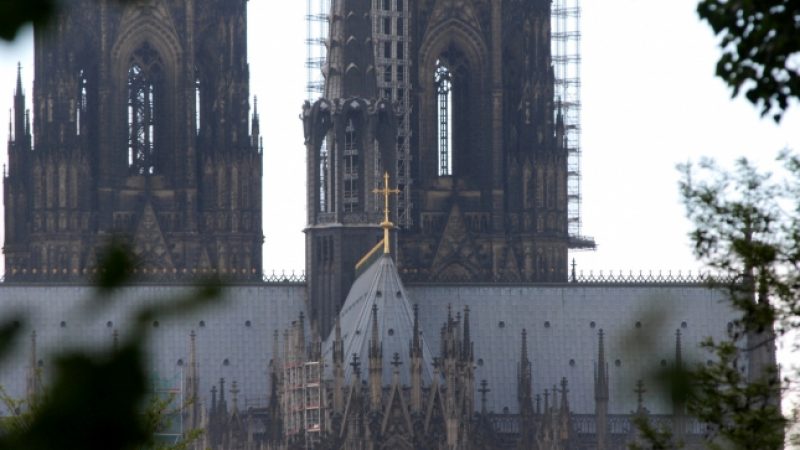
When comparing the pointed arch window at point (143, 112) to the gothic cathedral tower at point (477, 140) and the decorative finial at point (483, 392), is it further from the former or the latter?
the decorative finial at point (483, 392)

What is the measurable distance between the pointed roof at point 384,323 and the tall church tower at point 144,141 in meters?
15.2

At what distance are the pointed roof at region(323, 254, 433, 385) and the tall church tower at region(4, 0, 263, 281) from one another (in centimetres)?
1522

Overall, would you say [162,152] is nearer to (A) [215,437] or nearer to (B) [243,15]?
(B) [243,15]

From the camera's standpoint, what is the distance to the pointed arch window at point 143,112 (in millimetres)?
95875

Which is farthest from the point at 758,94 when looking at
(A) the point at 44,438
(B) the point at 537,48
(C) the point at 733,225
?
(B) the point at 537,48

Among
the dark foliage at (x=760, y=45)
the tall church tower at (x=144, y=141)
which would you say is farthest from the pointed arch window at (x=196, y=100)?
the dark foliage at (x=760, y=45)

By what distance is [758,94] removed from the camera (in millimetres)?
14953

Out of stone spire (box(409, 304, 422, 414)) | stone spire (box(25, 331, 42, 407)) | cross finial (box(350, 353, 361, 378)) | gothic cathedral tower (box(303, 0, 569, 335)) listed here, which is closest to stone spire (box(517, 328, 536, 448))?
stone spire (box(409, 304, 422, 414))

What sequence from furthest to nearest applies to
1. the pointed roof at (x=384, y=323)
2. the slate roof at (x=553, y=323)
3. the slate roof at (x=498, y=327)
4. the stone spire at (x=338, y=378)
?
1. the slate roof at (x=553, y=323)
2. the slate roof at (x=498, y=327)
3. the pointed roof at (x=384, y=323)
4. the stone spire at (x=338, y=378)

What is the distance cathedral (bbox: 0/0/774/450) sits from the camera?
82875mm

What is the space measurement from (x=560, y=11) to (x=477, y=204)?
353 inches

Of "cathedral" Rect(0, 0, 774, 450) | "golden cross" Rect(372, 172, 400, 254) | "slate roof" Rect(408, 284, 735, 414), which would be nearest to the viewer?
"golden cross" Rect(372, 172, 400, 254)

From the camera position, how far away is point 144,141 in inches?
3799

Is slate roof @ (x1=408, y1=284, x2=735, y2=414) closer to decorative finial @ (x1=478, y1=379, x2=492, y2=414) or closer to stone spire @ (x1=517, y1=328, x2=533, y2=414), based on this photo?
stone spire @ (x1=517, y1=328, x2=533, y2=414)
